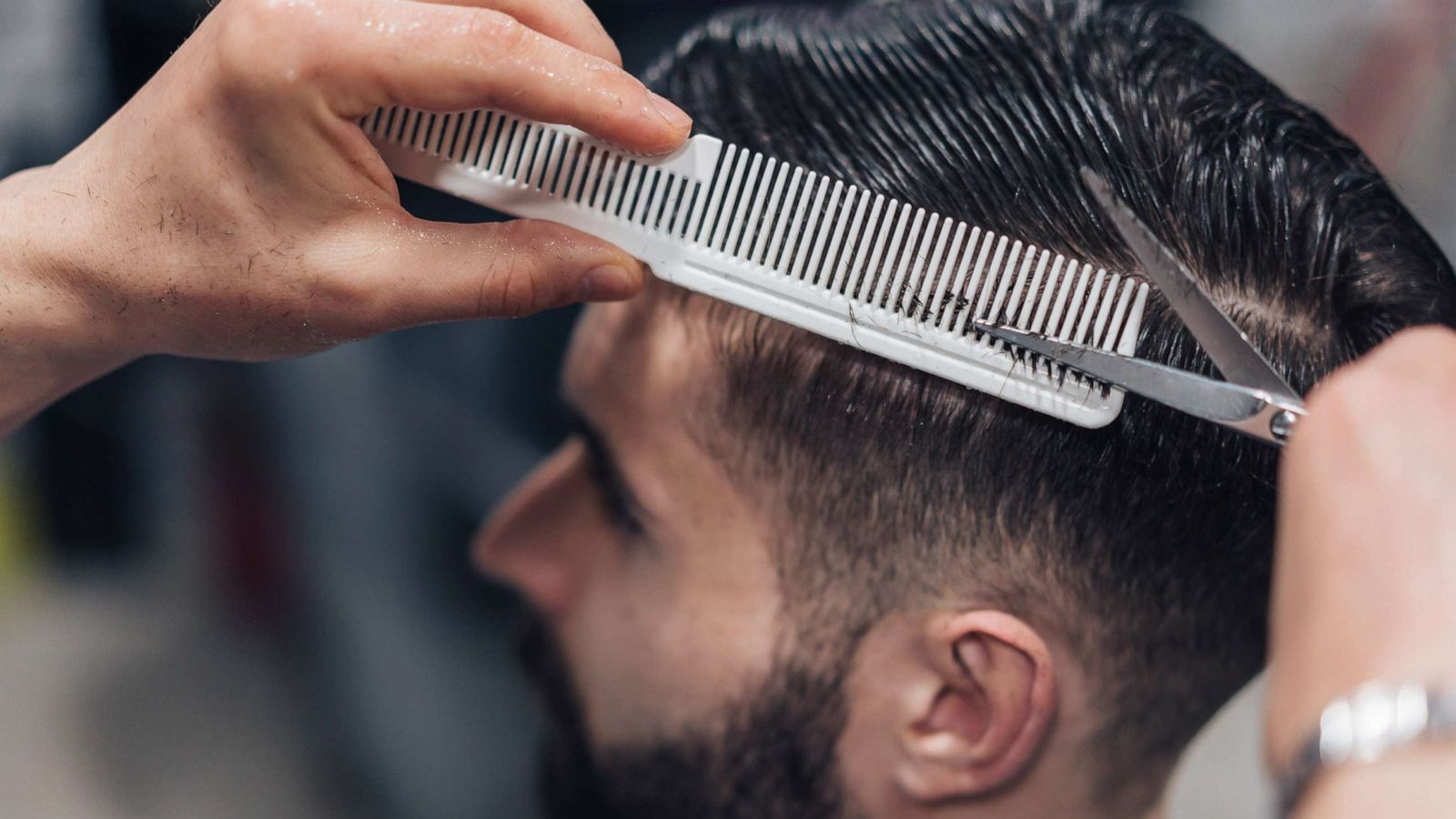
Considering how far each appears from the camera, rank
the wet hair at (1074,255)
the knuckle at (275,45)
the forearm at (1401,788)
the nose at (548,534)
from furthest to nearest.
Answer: the nose at (548,534), the wet hair at (1074,255), the knuckle at (275,45), the forearm at (1401,788)

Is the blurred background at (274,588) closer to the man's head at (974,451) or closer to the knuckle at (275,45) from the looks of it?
the man's head at (974,451)

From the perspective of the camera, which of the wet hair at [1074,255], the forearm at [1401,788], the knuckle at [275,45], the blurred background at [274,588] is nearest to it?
the forearm at [1401,788]

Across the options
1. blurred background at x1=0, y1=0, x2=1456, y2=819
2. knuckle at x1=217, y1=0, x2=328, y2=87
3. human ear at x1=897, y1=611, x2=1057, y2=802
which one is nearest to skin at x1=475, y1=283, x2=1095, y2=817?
human ear at x1=897, y1=611, x2=1057, y2=802

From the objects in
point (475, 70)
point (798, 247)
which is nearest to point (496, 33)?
point (475, 70)

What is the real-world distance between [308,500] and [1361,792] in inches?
59.5

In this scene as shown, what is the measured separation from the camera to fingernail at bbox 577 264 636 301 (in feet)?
2.38

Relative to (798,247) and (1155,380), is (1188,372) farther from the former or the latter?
(798,247)

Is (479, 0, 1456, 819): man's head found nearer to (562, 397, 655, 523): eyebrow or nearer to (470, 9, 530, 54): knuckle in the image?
(562, 397, 655, 523): eyebrow

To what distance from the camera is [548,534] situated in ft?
3.73

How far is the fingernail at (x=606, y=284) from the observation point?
0.72 metres

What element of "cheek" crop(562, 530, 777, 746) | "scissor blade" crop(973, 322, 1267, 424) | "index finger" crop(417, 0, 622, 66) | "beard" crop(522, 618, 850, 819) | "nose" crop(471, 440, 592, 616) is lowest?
"beard" crop(522, 618, 850, 819)

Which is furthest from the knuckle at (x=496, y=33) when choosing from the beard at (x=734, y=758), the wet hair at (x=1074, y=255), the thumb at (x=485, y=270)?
the beard at (x=734, y=758)

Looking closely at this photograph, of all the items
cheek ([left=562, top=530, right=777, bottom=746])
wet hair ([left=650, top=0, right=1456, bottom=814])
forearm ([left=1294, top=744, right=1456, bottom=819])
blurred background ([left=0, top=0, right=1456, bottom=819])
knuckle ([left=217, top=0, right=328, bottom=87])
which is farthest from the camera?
blurred background ([left=0, top=0, right=1456, bottom=819])

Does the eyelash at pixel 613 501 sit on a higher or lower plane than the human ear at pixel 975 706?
higher
